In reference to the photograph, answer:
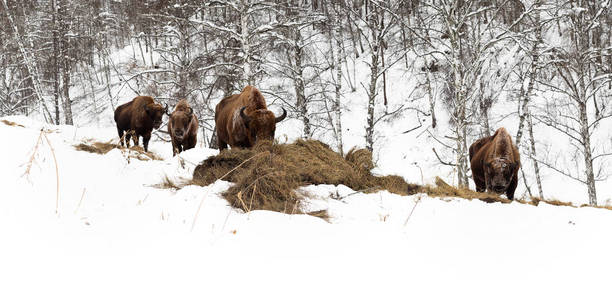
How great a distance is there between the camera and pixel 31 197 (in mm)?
2596

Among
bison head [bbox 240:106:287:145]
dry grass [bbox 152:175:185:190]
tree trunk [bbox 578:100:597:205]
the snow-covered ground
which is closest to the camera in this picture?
the snow-covered ground

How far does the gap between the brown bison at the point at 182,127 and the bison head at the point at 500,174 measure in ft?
22.1

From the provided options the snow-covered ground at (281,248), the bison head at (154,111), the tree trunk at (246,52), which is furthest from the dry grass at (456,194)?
the bison head at (154,111)

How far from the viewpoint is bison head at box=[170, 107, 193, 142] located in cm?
875

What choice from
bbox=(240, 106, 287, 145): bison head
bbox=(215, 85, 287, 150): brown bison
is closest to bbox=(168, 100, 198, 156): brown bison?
bbox=(215, 85, 287, 150): brown bison

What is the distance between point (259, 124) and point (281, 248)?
451 centimetres

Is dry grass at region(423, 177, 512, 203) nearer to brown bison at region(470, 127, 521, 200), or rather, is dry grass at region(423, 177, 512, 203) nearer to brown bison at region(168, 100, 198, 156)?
brown bison at region(470, 127, 521, 200)

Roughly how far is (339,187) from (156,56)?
4350 cm

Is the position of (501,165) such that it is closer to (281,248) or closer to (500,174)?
(500,174)

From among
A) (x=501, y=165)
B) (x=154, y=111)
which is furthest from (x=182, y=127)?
(x=501, y=165)

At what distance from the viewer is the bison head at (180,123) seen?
875 centimetres

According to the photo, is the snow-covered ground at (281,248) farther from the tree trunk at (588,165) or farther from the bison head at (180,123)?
the tree trunk at (588,165)

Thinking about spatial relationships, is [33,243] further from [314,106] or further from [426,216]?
[314,106]

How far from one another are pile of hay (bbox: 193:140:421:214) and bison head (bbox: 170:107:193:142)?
3986 mm
